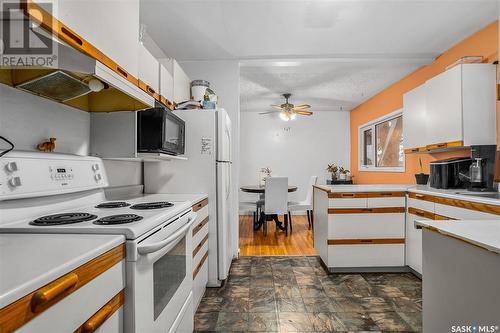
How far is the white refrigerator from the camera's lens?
2486mm

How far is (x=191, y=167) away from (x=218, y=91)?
52.4 inches

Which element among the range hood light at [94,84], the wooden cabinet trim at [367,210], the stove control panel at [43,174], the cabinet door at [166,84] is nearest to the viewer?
the stove control panel at [43,174]

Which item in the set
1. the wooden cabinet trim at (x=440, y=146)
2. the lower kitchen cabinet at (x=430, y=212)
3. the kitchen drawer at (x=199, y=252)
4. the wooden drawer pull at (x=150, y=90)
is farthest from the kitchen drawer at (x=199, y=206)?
the wooden cabinet trim at (x=440, y=146)

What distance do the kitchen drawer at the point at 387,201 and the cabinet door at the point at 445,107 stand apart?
695mm

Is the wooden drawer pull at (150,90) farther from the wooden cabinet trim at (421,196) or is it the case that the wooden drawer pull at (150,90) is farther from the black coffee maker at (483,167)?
the black coffee maker at (483,167)

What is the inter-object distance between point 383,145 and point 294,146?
192 cm

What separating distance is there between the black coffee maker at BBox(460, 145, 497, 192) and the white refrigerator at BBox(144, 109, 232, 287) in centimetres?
223

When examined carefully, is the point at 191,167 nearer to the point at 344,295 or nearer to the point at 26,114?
the point at 26,114

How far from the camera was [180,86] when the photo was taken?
2713mm

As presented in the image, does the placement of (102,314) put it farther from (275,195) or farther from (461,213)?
(275,195)

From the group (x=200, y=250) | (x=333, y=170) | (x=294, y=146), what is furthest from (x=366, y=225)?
(x=294, y=146)

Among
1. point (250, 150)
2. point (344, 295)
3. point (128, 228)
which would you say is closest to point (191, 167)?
point (128, 228)

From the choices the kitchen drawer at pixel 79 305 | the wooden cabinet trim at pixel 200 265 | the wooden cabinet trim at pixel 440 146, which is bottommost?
the wooden cabinet trim at pixel 200 265

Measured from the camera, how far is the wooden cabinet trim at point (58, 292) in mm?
507
